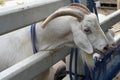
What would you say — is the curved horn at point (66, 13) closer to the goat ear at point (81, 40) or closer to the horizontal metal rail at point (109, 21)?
the goat ear at point (81, 40)

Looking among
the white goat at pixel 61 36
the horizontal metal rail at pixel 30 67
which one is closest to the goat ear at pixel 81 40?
the white goat at pixel 61 36

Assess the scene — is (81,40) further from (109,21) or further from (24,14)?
(109,21)

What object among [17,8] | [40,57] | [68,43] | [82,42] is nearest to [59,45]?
[68,43]

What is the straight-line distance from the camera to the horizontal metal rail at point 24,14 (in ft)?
3.08

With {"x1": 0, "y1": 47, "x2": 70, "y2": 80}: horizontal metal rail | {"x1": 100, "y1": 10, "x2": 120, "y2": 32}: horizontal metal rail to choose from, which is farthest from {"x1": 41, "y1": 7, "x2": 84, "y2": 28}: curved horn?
{"x1": 100, "y1": 10, "x2": 120, "y2": 32}: horizontal metal rail

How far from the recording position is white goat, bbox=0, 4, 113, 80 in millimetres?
1191

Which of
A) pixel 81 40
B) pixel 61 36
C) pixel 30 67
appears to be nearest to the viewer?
pixel 30 67

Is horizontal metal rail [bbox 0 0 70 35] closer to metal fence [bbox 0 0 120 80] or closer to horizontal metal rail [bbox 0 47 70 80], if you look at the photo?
metal fence [bbox 0 0 120 80]

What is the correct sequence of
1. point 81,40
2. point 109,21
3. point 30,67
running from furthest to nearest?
point 109,21 → point 81,40 → point 30,67

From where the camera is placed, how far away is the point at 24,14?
3.35 ft

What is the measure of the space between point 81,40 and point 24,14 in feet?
0.95

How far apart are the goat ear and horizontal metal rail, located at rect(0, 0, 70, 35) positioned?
0.13 meters

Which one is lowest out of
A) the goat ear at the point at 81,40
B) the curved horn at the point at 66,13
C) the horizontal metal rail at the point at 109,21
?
the horizontal metal rail at the point at 109,21

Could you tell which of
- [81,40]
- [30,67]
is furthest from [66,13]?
[30,67]
